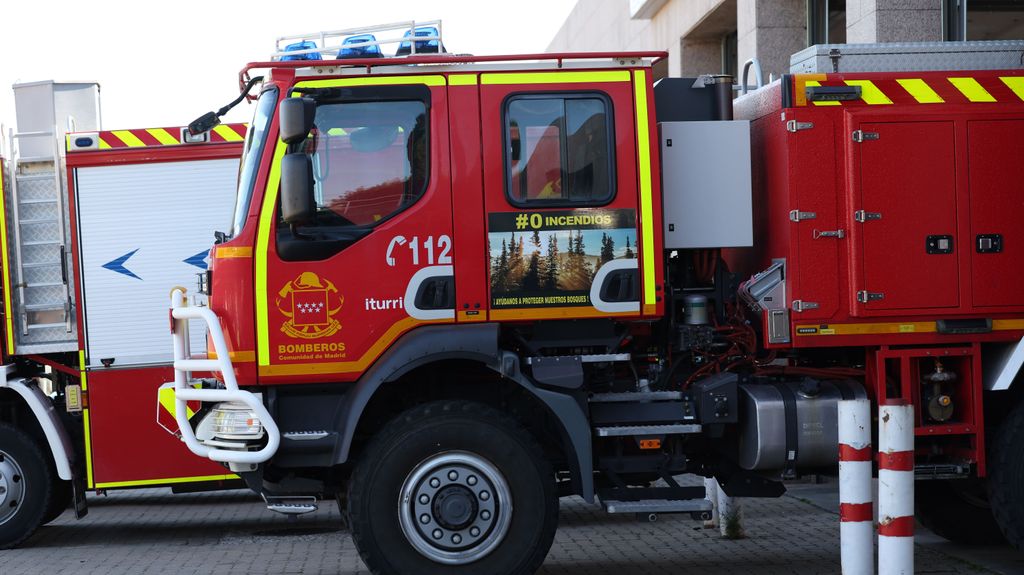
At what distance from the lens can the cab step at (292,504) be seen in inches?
284

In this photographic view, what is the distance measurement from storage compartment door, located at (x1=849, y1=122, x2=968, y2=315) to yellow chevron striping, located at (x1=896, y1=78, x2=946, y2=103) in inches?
6.6

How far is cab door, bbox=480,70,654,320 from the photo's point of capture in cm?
712

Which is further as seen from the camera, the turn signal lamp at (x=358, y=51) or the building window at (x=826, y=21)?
the building window at (x=826, y=21)

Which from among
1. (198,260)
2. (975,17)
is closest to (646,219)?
(198,260)

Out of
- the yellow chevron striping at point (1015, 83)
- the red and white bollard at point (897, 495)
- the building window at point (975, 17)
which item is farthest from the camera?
the building window at point (975, 17)

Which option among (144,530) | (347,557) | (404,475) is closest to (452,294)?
(404,475)

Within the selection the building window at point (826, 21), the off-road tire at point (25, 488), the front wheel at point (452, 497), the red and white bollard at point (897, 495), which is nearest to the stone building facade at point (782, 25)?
the building window at point (826, 21)

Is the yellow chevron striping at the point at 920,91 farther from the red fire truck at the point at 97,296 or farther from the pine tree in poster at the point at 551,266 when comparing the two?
the red fire truck at the point at 97,296

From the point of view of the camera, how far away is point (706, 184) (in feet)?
24.4

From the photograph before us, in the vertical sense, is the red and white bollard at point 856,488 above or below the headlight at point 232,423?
A: below

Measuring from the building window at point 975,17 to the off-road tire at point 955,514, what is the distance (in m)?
5.54

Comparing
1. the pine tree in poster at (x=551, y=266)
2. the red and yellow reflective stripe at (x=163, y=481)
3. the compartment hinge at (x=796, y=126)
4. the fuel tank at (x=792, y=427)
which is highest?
the compartment hinge at (x=796, y=126)

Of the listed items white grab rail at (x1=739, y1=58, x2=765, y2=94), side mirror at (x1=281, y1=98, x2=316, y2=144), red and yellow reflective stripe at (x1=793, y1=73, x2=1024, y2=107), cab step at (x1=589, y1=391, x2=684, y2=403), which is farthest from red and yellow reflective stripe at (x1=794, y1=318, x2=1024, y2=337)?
side mirror at (x1=281, y1=98, x2=316, y2=144)

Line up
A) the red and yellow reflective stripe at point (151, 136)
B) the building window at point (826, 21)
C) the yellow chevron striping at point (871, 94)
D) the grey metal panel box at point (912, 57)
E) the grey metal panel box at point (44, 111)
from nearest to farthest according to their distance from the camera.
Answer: the yellow chevron striping at point (871, 94) < the grey metal panel box at point (912, 57) < the red and yellow reflective stripe at point (151, 136) < the grey metal panel box at point (44, 111) < the building window at point (826, 21)
